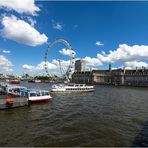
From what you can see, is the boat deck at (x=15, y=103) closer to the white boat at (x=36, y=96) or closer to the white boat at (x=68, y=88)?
the white boat at (x=36, y=96)

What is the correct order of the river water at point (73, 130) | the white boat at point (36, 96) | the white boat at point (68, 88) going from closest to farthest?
the river water at point (73, 130), the white boat at point (36, 96), the white boat at point (68, 88)

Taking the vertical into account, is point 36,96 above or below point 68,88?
below

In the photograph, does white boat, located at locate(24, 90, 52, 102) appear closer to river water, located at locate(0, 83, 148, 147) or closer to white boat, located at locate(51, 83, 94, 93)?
river water, located at locate(0, 83, 148, 147)

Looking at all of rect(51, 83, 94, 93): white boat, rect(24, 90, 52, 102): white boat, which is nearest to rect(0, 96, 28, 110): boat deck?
rect(24, 90, 52, 102): white boat

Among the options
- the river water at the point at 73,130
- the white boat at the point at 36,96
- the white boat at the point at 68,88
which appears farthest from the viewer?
the white boat at the point at 68,88

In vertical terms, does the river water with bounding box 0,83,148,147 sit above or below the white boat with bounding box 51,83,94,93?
below

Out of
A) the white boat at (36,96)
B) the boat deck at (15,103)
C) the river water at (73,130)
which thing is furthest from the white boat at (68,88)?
the river water at (73,130)

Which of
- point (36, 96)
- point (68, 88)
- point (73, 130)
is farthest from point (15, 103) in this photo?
point (68, 88)

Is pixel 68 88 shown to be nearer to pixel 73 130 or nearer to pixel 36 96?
pixel 36 96

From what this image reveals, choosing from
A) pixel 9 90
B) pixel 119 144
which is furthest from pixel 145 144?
pixel 9 90

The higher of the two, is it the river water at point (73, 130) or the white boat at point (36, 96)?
the white boat at point (36, 96)

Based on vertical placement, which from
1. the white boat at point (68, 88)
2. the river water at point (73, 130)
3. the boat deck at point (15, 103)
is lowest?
the river water at point (73, 130)

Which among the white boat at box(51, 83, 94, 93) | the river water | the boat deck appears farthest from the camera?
the white boat at box(51, 83, 94, 93)

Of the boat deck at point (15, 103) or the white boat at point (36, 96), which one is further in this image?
the white boat at point (36, 96)
